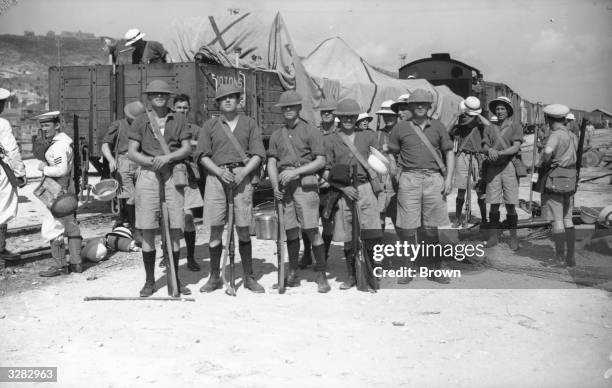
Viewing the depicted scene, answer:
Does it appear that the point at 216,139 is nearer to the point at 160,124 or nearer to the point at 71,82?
the point at 160,124

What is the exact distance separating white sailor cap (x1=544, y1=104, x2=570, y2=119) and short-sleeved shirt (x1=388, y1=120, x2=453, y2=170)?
139 centimetres

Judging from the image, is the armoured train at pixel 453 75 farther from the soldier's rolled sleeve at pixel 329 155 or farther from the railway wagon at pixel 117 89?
the soldier's rolled sleeve at pixel 329 155

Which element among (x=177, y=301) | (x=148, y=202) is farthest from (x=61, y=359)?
(x=148, y=202)

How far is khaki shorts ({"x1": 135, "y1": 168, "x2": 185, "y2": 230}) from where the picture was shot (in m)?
5.62

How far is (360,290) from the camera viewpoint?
5895 mm

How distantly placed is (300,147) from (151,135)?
1.45 m

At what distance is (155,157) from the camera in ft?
18.2

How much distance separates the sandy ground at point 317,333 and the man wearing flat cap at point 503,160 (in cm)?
145

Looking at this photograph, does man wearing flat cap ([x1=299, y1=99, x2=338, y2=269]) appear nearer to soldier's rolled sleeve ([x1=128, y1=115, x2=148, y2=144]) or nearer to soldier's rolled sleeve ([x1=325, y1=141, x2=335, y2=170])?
soldier's rolled sleeve ([x1=325, y1=141, x2=335, y2=170])

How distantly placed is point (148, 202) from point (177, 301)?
989 mm

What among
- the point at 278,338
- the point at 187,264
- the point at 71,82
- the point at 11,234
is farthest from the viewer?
the point at 71,82

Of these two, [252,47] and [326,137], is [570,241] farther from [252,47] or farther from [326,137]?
[252,47]

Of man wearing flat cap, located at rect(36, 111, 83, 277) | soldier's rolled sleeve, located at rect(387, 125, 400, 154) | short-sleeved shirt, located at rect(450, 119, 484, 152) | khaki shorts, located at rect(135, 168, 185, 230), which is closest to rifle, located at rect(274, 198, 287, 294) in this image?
khaki shorts, located at rect(135, 168, 185, 230)

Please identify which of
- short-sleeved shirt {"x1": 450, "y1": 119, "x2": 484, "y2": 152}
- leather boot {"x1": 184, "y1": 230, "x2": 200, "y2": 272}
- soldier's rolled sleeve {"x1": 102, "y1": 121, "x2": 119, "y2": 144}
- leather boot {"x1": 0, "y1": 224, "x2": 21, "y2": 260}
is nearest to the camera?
leather boot {"x1": 184, "y1": 230, "x2": 200, "y2": 272}
